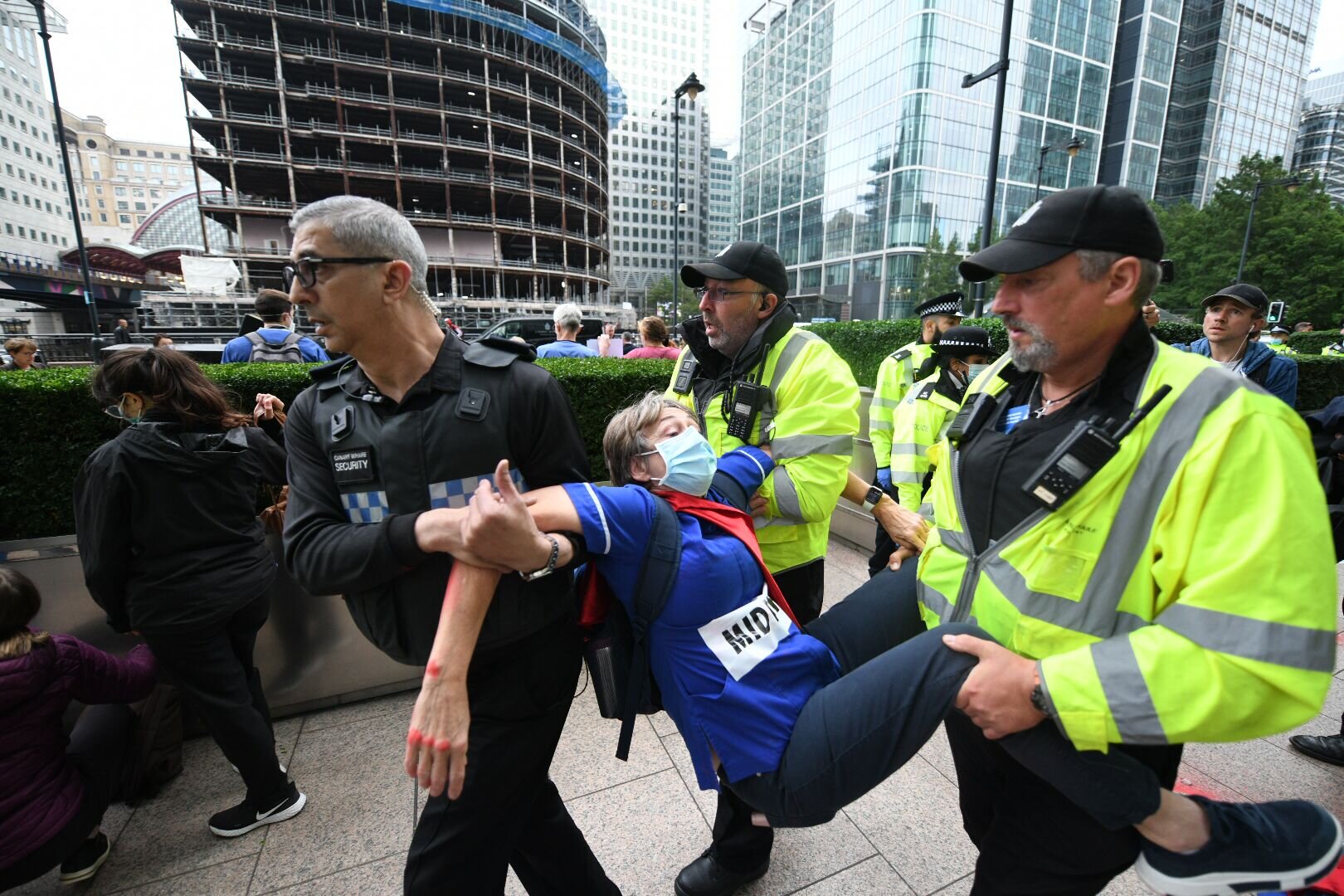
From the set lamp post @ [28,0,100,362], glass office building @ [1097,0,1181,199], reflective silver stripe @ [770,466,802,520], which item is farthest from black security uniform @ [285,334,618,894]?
glass office building @ [1097,0,1181,199]

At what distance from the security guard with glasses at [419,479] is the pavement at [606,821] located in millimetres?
1131

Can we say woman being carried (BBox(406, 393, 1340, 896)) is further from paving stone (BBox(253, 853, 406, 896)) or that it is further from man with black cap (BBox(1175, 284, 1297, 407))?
man with black cap (BBox(1175, 284, 1297, 407))

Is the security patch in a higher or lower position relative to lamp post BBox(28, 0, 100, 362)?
lower

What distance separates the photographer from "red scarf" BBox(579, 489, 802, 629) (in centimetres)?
158

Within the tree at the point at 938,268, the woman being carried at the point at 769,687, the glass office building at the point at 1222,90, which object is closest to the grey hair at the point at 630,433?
the woman being carried at the point at 769,687

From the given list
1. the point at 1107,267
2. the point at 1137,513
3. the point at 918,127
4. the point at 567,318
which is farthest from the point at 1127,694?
the point at 918,127

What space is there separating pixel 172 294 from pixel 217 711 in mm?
55530

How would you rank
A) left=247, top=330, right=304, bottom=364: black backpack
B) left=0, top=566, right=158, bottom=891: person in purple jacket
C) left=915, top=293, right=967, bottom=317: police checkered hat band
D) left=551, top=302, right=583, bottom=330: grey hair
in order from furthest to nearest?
left=551, top=302, right=583, bottom=330: grey hair
left=247, top=330, right=304, bottom=364: black backpack
left=915, top=293, right=967, bottom=317: police checkered hat band
left=0, top=566, right=158, bottom=891: person in purple jacket

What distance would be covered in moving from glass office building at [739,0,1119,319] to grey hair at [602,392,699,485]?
56837 mm

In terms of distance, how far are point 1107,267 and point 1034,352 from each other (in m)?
0.23

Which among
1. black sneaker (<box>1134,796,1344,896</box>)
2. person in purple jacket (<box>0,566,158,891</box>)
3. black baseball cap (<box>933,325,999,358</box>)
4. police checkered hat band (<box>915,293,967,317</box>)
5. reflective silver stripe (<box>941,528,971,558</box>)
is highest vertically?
police checkered hat band (<box>915,293,967,317</box>)

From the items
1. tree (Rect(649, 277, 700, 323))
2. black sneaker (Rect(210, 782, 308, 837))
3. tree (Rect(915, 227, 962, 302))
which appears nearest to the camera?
black sneaker (Rect(210, 782, 308, 837))

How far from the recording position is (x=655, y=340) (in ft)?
22.2

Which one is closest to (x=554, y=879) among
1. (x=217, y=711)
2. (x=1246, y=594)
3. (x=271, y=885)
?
(x=271, y=885)
